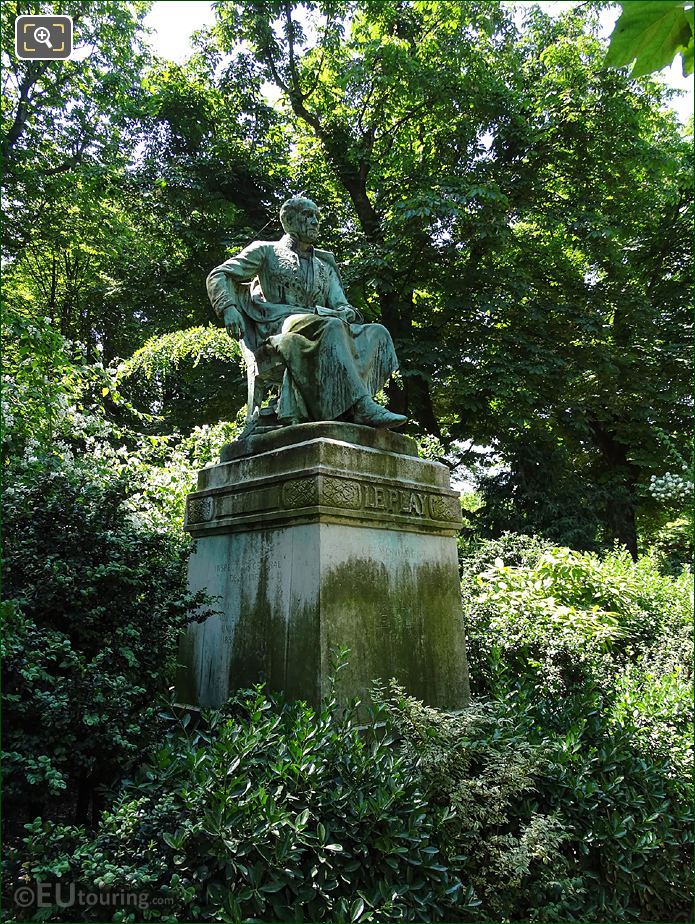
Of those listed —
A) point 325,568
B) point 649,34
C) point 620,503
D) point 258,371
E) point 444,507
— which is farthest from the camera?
point 620,503

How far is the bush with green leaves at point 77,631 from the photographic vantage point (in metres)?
3.14

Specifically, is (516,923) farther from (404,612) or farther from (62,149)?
(62,149)

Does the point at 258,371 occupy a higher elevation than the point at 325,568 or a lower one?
higher

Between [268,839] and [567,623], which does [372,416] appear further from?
[567,623]

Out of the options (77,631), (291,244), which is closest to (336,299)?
(291,244)

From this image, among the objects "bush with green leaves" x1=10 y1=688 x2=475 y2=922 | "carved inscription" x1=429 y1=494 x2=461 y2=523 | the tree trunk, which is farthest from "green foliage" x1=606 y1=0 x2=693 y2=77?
the tree trunk

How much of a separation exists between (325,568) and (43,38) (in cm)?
301

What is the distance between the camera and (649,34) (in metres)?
1.18

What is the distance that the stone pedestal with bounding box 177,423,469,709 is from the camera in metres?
4.06

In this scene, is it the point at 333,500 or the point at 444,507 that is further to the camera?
the point at 444,507

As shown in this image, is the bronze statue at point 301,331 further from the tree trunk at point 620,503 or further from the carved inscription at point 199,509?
the tree trunk at point 620,503

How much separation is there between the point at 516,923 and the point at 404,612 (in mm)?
1863

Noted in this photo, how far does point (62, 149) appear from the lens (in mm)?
13781

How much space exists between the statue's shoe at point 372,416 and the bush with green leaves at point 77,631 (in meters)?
1.53
